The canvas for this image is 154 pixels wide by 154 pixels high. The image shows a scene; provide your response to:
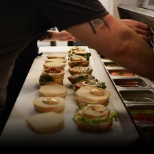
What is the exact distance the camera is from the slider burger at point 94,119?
193 cm

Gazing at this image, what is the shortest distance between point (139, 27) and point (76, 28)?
1.19 m

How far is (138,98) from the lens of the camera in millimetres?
3014

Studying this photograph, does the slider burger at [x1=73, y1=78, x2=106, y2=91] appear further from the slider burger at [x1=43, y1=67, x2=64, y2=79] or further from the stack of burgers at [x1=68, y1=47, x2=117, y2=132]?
the slider burger at [x1=43, y1=67, x2=64, y2=79]

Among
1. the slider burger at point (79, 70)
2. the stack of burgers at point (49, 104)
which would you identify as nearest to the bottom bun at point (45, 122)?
the stack of burgers at point (49, 104)

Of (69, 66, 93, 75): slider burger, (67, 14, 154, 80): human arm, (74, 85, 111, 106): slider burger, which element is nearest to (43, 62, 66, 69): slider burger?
(69, 66, 93, 75): slider burger

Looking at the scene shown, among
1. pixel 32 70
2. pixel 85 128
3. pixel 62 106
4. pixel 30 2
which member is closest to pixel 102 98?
pixel 62 106

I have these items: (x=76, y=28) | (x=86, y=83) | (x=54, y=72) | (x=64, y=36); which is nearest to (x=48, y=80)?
(x=54, y=72)

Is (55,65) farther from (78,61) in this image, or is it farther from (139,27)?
(139,27)

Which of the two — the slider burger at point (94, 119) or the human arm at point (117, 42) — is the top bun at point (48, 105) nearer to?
the slider burger at point (94, 119)

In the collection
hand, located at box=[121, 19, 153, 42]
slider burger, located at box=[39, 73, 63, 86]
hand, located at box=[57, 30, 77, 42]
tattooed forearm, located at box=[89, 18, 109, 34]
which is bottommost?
slider burger, located at box=[39, 73, 63, 86]

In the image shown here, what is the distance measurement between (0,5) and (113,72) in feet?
7.14

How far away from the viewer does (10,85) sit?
401 centimetres

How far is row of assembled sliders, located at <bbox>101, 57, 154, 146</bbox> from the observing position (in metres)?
2.28

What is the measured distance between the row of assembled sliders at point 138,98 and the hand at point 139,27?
53cm
